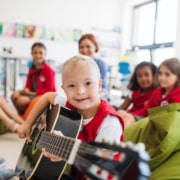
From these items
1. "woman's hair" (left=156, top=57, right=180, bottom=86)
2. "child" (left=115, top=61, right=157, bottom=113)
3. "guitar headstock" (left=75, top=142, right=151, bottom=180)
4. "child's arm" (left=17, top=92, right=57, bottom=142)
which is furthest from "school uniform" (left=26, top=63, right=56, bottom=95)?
"guitar headstock" (left=75, top=142, right=151, bottom=180)

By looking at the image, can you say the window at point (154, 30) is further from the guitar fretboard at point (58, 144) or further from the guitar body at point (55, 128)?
the guitar fretboard at point (58, 144)

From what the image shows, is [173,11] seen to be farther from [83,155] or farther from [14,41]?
[83,155]

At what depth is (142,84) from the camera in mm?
2662

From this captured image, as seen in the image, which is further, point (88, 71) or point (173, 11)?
point (173, 11)

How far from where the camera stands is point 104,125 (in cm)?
114

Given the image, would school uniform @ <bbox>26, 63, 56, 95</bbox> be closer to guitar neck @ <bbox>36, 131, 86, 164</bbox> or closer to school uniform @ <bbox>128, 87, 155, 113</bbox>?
school uniform @ <bbox>128, 87, 155, 113</bbox>

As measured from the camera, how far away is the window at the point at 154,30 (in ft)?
15.9

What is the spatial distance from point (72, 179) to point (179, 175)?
0.47 metres

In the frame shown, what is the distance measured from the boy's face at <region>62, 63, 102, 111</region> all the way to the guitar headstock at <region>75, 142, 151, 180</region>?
15.9 inches

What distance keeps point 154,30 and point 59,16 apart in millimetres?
1797

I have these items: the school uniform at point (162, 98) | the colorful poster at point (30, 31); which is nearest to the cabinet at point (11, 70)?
the colorful poster at point (30, 31)

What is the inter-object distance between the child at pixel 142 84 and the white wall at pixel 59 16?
2.90 metres

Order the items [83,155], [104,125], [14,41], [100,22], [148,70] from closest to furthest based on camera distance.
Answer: [83,155]
[104,125]
[148,70]
[14,41]
[100,22]

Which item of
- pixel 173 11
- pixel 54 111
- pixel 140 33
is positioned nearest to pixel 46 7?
pixel 140 33
